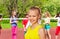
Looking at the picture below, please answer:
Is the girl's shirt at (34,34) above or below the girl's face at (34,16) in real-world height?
below

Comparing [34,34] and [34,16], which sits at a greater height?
[34,16]

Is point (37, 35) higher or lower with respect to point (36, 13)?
lower

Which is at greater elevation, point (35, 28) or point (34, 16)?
point (34, 16)

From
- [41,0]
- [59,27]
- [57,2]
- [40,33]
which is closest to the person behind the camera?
[40,33]

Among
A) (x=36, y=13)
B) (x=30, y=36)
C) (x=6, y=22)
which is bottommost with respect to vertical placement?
(x=6, y=22)

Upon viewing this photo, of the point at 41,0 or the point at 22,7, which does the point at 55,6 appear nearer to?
the point at 41,0

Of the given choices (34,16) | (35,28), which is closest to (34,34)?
(35,28)

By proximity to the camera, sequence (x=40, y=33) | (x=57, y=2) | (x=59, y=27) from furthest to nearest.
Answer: (x=57, y=2)
(x=59, y=27)
(x=40, y=33)

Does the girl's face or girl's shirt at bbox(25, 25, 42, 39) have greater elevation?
the girl's face

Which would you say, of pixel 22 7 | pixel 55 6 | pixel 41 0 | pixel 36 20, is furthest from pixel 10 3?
pixel 36 20

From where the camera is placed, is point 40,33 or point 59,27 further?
point 59,27

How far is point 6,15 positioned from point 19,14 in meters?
1.86

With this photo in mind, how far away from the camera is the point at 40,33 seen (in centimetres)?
360

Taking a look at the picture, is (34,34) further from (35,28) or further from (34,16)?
(34,16)
